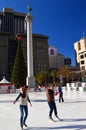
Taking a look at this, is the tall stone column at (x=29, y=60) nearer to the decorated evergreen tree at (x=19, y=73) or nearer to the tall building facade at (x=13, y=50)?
the decorated evergreen tree at (x=19, y=73)

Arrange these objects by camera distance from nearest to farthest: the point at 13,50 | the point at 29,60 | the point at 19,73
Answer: the point at 29,60, the point at 19,73, the point at 13,50

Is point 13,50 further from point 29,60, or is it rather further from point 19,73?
point 29,60

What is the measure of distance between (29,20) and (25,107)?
61.4 m

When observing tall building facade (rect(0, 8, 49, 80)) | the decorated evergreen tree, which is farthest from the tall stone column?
tall building facade (rect(0, 8, 49, 80))

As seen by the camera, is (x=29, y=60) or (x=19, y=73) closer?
(x=29, y=60)

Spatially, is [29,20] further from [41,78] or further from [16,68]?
[41,78]

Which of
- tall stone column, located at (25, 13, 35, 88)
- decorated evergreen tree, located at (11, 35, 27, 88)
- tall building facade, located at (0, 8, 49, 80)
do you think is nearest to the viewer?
tall stone column, located at (25, 13, 35, 88)

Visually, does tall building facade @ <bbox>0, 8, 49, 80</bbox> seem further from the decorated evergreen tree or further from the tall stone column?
the tall stone column

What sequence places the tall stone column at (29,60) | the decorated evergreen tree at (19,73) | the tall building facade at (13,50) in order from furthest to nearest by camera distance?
the tall building facade at (13,50) < the decorated evergreen tree at (19,73) < the tall stone column at (29,60)

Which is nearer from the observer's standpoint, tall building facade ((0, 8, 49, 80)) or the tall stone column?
the tall stone column

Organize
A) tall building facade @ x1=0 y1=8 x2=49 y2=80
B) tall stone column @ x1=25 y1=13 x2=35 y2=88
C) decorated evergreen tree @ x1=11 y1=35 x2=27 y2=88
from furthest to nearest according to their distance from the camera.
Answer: tall building facade @ x1=0 y1=8 x2=49 y2=80, decorated evergreen tree @ x1=11 y1=35 x2=27 y2=88, tall stone column @ x1=25 y1=13 x2=35 y2=88

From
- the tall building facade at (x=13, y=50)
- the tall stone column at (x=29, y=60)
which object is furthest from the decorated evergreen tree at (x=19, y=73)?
the tall building facade at (x=13, y=50)

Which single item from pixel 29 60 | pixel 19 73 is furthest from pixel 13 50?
pixel 29 60

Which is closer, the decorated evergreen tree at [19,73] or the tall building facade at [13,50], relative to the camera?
the decorated evergreen tree at [19,73]
